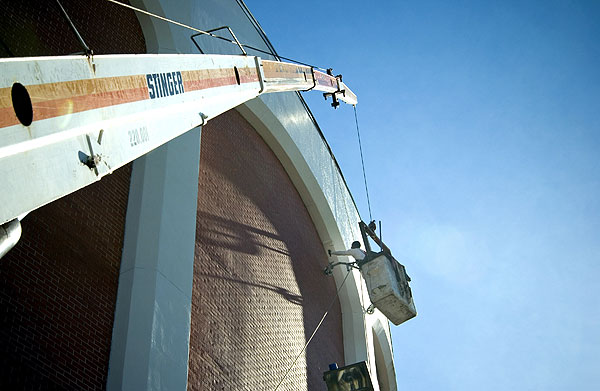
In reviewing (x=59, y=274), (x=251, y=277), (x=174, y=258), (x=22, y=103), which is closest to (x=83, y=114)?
(x=22, y=103)

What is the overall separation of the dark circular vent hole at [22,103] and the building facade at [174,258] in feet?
5.17

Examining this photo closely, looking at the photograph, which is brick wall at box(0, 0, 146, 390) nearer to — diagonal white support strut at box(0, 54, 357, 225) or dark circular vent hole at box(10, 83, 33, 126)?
diagonal white support strut at box(0, 54, 357, 225)

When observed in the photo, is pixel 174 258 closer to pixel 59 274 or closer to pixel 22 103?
pixel 59 274

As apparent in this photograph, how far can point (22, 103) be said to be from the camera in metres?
3.54

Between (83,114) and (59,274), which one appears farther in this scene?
(59,274)

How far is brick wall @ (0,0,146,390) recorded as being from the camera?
6773 millimetres

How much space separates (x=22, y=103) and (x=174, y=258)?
6079 millimetres

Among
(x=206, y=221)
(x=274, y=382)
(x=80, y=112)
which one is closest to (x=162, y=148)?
(x=206, y=221)

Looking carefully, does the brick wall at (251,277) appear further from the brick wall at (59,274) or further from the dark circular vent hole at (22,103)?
the dark circular vent hole at (22,103)

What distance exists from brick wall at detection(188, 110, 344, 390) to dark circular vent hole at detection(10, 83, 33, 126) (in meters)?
6.67

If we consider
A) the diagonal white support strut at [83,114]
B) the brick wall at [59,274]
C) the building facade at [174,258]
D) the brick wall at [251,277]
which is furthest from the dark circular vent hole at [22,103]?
the brick wall at [251,277]

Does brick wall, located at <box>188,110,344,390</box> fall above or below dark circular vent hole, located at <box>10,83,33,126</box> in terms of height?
above

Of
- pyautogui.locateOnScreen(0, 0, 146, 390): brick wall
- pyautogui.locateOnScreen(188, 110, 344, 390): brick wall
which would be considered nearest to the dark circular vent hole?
pyautogui.locateOnScreen(0, 0, 146, 390): brick wall

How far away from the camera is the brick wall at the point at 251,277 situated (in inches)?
421
